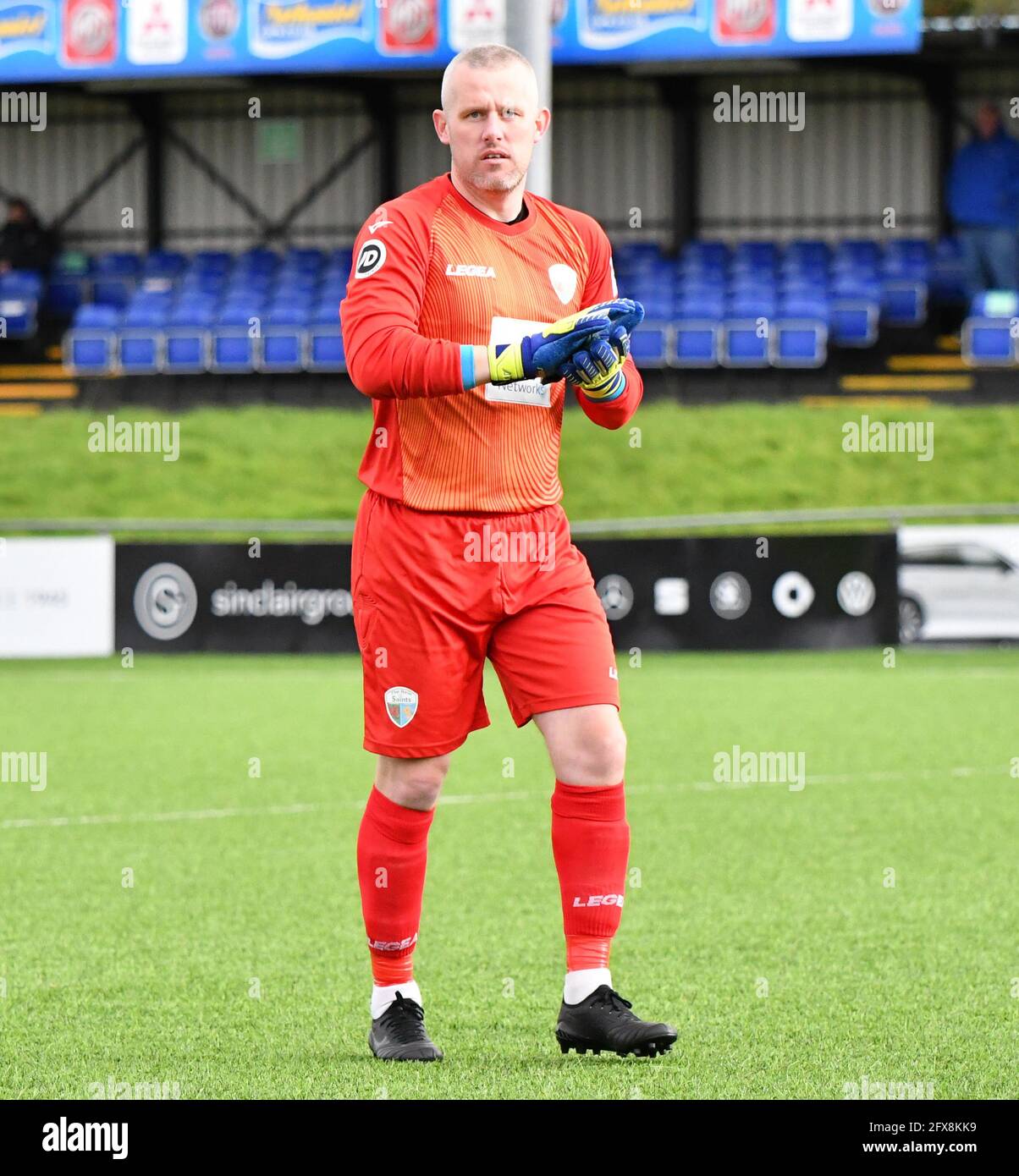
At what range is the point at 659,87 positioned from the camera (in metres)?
26.1

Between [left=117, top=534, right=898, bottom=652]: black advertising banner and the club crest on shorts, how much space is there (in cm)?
987

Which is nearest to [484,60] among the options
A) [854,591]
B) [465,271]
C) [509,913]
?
[465,271]

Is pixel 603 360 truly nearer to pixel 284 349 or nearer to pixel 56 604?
pixel 56 604

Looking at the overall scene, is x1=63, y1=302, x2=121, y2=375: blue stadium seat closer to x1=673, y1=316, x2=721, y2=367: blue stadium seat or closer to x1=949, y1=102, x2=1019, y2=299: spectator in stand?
x1=673, y1=316, x2=721, y2=367: blue stadium seat

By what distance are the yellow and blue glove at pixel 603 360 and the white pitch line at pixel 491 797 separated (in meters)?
4.08

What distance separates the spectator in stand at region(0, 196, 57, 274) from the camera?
26094mm

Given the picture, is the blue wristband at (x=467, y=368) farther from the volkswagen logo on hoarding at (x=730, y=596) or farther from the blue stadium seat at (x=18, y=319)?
the blue stadium seat at (x=18, y=319)

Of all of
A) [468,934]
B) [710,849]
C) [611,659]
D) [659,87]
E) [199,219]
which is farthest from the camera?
[199,219]

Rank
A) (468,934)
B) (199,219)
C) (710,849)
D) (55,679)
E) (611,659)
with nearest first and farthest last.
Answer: (611,659) → (468,934) → (710,849) → (55,679) → (199,219)

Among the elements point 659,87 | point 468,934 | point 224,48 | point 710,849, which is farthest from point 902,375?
point 468,934

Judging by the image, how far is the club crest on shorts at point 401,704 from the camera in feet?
12.9

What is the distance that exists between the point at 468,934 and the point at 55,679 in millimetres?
8752

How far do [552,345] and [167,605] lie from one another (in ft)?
35.8

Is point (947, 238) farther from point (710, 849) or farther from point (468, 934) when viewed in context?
point (468, 934)
